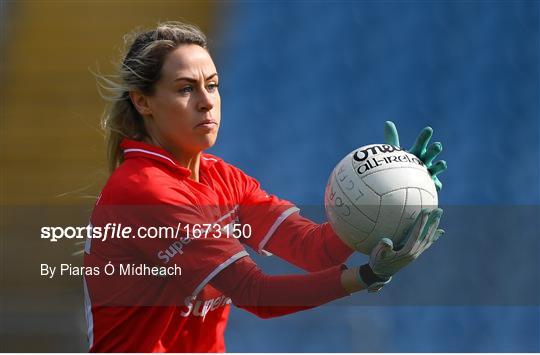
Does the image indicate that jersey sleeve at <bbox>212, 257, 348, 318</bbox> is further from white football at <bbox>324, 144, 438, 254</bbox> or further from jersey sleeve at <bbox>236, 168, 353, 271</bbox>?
jersey sleeve at <bbox>236, 168, 353, 271</bbox>

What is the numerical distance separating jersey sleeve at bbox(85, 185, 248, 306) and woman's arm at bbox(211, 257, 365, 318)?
44mm

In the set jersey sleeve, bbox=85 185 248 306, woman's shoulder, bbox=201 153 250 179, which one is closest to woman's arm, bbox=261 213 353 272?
woman's shoulder, bbox=201 153 250 179

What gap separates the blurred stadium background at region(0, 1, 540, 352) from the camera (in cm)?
441

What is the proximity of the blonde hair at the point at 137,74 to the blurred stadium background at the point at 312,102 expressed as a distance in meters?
1.64

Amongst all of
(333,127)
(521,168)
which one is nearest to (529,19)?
(521,168)

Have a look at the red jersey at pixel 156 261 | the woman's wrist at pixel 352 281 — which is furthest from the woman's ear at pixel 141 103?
the woman's wrist at pixel 352 281

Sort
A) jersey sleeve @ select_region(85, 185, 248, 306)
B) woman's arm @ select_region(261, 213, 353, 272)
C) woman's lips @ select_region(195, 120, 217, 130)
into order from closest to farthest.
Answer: jersey sleeve @ select_region(85, 185, 248, 306), woman's lips @ select_region(195, 120, 217, 130), woman's arm @ select_region(261, 213, 353, 272)

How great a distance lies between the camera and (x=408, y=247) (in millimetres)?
2314

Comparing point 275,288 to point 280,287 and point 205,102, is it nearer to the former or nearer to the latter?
point 280,287

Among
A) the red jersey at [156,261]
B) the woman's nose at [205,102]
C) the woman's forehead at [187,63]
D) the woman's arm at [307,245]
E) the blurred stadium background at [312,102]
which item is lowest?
the red jersey at [156,261]

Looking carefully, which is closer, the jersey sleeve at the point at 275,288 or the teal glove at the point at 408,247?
the teal glove at the point at 408,247

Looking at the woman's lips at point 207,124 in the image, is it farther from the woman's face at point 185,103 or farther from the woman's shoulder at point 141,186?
the woman's shoulder at point 141,186

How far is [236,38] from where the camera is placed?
488 cm

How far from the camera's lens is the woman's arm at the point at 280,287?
2.39 meters
